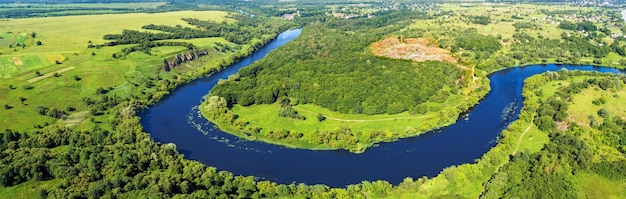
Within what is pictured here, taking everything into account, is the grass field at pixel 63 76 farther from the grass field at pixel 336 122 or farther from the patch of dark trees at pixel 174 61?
the grass field at pixel 336 122

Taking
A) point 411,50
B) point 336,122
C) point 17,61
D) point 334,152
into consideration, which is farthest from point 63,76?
point 411,50

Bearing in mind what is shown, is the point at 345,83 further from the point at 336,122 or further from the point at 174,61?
the point at 174,61

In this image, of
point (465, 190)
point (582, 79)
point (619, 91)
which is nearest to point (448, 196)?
point (465, 190)

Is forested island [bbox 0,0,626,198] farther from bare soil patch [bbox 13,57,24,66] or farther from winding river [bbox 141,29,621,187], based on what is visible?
winding river [bbox 141,29,621,187]

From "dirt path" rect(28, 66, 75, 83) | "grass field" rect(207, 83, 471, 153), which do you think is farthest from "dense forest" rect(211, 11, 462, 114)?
"dirt path" rect(28, 66, 75, 83)

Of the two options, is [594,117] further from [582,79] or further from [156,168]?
[156,168]
